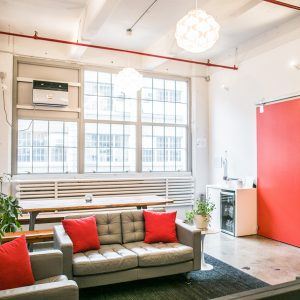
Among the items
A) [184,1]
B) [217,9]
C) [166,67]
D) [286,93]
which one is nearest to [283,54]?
[286,93]

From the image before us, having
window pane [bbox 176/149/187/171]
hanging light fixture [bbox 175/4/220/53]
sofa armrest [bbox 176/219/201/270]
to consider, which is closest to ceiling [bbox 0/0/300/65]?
hanging light fixture [bbox 175/4/220/53]

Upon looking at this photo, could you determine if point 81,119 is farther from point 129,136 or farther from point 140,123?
point 140,123

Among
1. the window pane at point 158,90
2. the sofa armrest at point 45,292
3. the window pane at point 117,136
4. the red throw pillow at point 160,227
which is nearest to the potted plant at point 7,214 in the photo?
the sofa armrest at point 45,292

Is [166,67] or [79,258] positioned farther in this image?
[166,67]

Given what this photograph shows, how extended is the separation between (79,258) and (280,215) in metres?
3.59

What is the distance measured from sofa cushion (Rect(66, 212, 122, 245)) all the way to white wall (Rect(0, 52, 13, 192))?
2514 mm

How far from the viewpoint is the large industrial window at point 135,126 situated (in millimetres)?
6352

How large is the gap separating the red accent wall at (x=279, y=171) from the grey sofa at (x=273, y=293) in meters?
4.60

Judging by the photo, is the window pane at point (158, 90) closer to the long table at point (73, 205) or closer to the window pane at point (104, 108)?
the window pane at point (104, 108)

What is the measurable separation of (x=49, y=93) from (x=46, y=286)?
4.24 m

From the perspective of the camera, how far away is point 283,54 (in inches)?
203

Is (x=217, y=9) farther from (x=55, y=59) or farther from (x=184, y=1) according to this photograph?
(x=55, y=59)

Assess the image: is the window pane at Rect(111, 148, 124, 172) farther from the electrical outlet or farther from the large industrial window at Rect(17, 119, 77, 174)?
the electrical outlet

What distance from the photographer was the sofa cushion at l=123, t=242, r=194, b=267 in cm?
333
